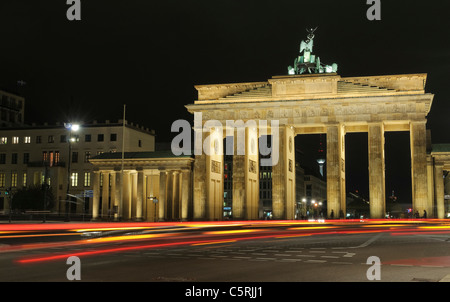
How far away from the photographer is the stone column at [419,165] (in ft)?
197

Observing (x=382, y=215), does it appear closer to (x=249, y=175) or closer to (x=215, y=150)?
(x=249, y=175)

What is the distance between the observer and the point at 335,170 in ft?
207

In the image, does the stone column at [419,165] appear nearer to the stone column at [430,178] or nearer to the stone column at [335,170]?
the stone column at [430,178]

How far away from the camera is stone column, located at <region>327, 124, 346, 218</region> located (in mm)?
62594

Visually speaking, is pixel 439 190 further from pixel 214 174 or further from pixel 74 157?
pixel 74 157

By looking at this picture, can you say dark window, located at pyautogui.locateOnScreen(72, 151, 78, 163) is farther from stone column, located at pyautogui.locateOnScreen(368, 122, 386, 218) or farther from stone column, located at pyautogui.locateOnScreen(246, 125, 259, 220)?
stone column, located at pyautogui.locateOnScreen(368, 122, 386, 218)

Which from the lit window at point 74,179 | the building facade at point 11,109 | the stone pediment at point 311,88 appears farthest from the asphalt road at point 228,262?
the building facade at point 11,109

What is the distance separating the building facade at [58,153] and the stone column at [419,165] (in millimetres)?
53039

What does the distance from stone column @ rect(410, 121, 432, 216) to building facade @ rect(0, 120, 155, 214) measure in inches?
2088

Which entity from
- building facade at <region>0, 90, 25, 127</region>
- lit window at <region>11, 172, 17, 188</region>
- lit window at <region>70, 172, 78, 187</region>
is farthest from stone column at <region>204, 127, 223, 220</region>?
building facade at <region>0, 90, 25, 127</region>

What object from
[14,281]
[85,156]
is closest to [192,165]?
[85,156]

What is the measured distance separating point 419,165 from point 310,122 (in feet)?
42.6

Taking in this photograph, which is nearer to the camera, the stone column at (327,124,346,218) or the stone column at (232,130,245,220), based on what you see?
the stone column at (327,124,346,218)

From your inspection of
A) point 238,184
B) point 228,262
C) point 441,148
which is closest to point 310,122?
point 238,184
